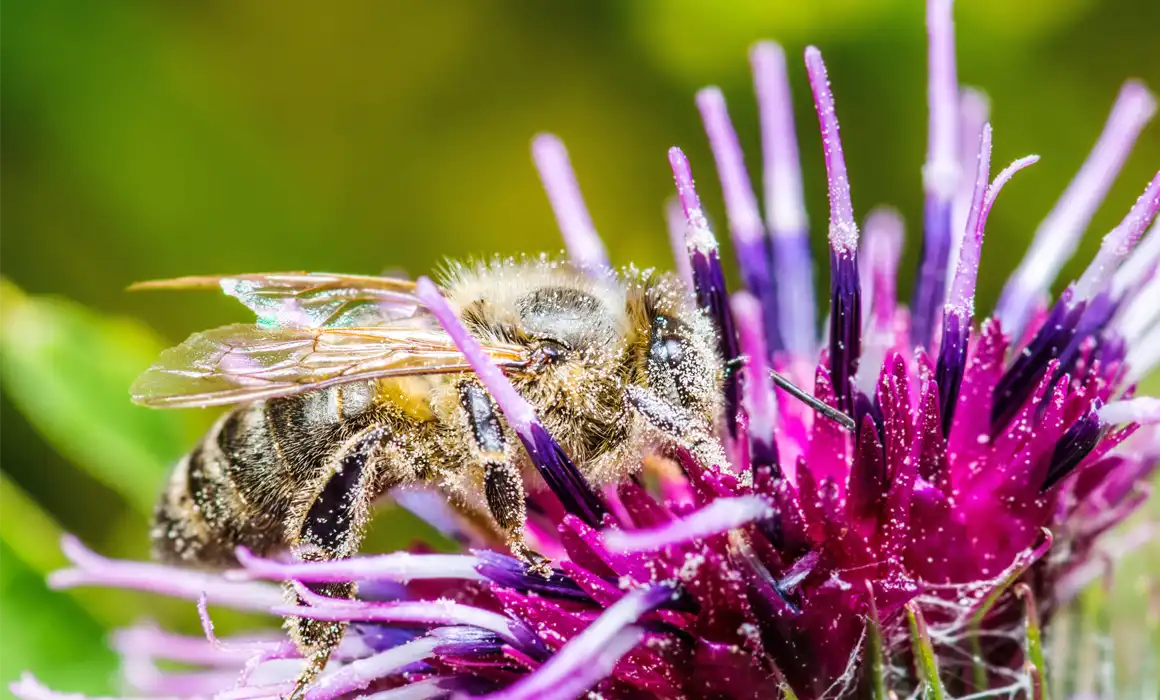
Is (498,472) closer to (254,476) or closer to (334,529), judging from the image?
(334,529)

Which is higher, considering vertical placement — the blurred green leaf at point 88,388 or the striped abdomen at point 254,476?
the blurred green leaf at point 88,388

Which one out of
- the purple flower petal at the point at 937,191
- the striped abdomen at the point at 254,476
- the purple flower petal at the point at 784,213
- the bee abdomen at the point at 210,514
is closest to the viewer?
the striped abdomen at the point at 254,476

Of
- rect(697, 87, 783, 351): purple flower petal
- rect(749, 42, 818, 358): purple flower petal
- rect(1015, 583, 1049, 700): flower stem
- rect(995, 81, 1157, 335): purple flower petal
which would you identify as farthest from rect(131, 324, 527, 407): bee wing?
rect(995, 81, 1157, 335): purple flower petal

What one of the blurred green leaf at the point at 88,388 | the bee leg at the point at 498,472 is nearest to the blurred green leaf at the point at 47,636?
the blurred green leaf at the point at 88,388

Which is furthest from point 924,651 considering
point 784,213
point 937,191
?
point 784,213

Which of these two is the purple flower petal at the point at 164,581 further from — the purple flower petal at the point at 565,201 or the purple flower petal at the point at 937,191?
the purple flower petal at the point at 937,191

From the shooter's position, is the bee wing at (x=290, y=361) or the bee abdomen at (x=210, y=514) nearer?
the bee wing at (x=290, y=361)

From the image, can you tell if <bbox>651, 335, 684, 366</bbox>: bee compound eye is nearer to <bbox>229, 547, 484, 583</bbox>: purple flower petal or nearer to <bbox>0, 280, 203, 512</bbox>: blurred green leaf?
<bbox>229, 547, 484, 583</bbox>: purple flower petal
